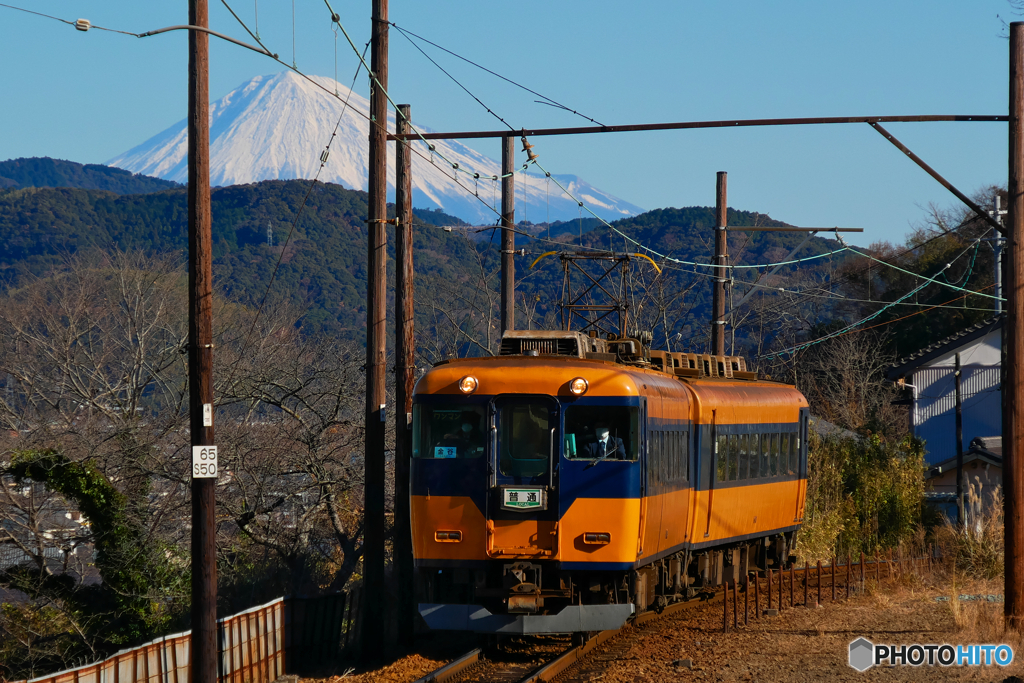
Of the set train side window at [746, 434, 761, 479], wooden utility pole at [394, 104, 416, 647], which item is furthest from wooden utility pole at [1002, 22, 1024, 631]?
wooden utility pole at [394, 104, 416, 647]

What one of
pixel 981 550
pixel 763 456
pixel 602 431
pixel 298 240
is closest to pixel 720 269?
pixel 763 456

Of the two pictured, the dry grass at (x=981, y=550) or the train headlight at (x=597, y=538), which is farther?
the dry grass at (x=981, y=550)

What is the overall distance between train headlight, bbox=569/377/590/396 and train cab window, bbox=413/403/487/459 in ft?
3.25

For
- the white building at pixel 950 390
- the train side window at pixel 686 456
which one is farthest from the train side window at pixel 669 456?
the white building at pixel 950 390

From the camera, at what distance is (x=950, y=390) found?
43188 millimetres

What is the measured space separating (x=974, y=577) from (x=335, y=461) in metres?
11.9

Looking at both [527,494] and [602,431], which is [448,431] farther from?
[602,431]

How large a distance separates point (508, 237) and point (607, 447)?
26.1 feet

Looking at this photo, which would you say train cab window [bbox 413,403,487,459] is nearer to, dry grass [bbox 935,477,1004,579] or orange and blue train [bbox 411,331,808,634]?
orange and blue train [bbox 411,331,808,634]

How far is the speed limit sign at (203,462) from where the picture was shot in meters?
11.4

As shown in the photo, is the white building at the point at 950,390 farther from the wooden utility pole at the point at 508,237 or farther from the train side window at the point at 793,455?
the wooden utility pole at the point at 508,237

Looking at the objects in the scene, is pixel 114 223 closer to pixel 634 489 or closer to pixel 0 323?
pixel 0 323

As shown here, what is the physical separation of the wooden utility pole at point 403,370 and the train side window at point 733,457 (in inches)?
184

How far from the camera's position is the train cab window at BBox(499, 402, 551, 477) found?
12.4 m
